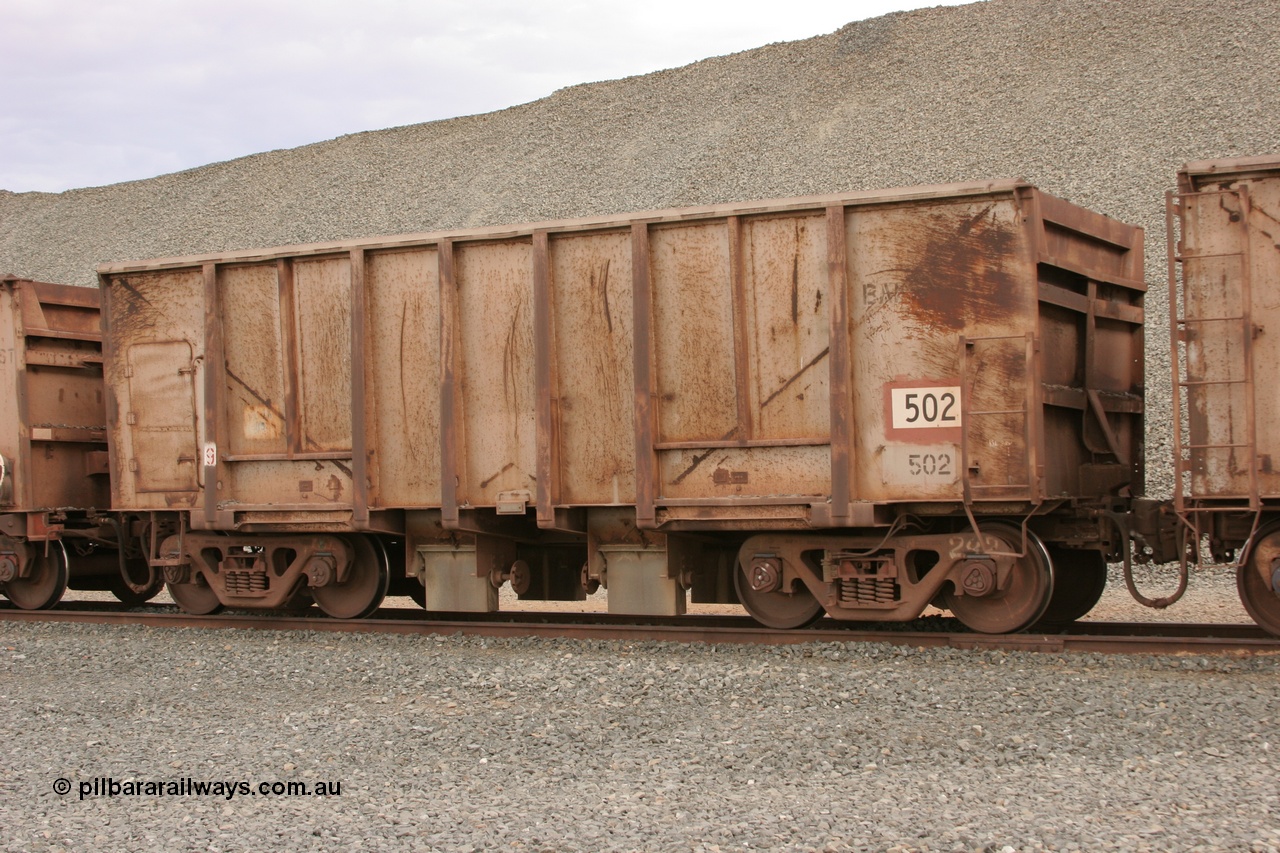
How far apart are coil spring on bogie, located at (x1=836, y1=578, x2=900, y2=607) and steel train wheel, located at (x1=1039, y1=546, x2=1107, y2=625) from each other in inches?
55.6

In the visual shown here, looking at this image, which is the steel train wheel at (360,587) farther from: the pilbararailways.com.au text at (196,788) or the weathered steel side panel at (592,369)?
the pilbararailways.com.au text at (196,788)

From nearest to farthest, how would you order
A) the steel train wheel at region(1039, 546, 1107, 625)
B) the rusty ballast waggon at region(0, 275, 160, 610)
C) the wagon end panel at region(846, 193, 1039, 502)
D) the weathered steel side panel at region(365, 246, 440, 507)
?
1. the wagon end panel at region(846, 193, 1039, 502)
2. the steel train wheel at region(1039, 546, 1107, 625)
3. the weathered steel side panel at region(365, 246, 440, 507)
4. the rusty ballast waggon at region(0, 275, 160, 610)

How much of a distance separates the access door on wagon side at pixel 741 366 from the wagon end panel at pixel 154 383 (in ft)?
14.4

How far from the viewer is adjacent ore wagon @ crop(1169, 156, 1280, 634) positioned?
7.54m

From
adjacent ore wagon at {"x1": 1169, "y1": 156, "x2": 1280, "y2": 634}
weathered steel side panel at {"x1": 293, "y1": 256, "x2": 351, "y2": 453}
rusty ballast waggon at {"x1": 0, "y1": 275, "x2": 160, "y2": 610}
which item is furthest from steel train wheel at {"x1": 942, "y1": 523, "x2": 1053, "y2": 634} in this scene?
rusty ballast waggon at {"x1": 0, "y1": 275, "x2": 160, "y2": 610}

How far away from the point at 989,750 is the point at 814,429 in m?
3.49

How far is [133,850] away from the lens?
173 inches

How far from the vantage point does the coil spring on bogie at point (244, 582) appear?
10586mm

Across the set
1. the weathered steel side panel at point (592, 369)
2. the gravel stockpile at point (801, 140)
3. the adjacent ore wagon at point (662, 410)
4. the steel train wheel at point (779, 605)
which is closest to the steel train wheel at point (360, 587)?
the adjacent ore wagon at point (662, 410)

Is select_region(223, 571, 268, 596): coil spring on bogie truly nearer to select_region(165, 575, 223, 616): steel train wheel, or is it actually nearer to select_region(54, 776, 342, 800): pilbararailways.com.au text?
select_region(165, 575, 223, 616): steel train wheel

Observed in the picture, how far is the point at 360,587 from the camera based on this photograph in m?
10.5

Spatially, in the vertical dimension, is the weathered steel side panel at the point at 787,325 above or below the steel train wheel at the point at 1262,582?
above

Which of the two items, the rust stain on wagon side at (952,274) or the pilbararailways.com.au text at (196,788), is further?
the rust stain on wagon side at (952,274)

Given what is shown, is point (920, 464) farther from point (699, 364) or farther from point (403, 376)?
point (403, 376)
